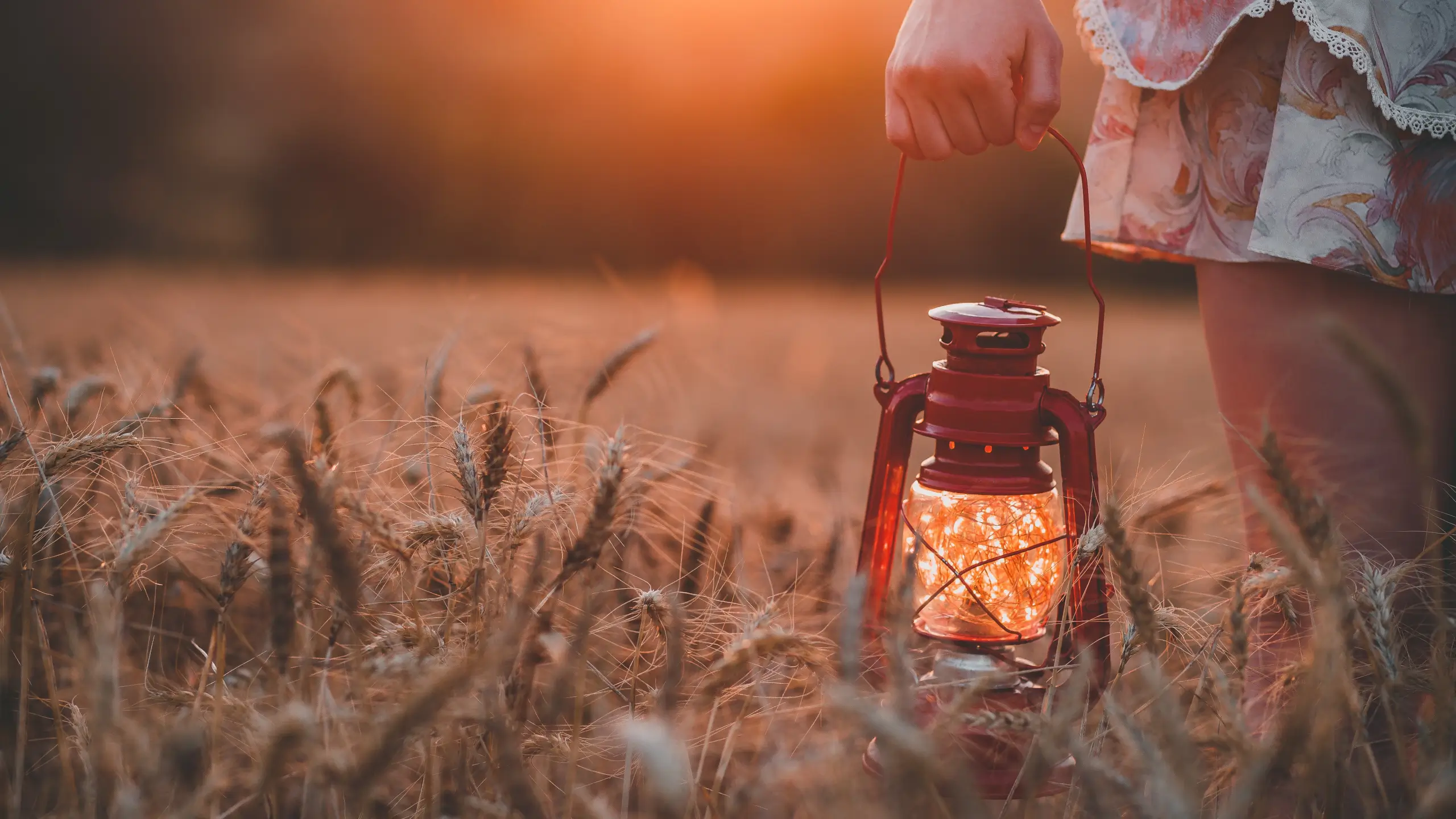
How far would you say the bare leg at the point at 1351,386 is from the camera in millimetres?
1134

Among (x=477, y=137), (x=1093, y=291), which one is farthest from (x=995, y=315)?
(x=477, y=137)

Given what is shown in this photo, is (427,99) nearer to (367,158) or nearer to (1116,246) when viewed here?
(367,158)

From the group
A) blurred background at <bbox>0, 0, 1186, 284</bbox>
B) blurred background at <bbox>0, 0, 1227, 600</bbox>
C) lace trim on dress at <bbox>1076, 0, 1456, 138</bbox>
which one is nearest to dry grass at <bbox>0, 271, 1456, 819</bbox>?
lace trim on dress at <bbox>1076, 0, 1456, 138</bbox>

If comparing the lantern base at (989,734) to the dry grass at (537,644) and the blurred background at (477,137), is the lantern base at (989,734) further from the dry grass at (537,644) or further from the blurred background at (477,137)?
Answer: the blurred background at (477,137)

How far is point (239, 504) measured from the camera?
3.91ft

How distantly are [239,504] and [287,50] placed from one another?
11.7 metres

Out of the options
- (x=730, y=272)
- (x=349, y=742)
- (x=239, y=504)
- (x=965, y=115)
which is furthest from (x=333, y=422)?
(x=730, y=272)

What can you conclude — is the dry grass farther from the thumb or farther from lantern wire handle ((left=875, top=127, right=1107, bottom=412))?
the thumb

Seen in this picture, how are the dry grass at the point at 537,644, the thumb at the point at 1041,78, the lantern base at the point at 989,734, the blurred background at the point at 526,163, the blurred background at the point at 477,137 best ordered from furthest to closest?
the blurred background at the point at 477,137, the blurred background at the point at 526,163, the thumb at the point at 1041,78, the lantern base at the point at 989,734, the dry grass at the point at 537,644

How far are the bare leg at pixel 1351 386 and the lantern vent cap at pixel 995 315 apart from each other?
9.2 inches

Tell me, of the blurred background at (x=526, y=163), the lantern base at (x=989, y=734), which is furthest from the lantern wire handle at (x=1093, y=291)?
the blurred background at (x=526, y=163)

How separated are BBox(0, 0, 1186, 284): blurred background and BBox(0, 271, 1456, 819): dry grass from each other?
934cm

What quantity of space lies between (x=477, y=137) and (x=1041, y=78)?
37.0 ft

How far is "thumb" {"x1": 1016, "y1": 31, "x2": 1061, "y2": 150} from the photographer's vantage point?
1.11 m
